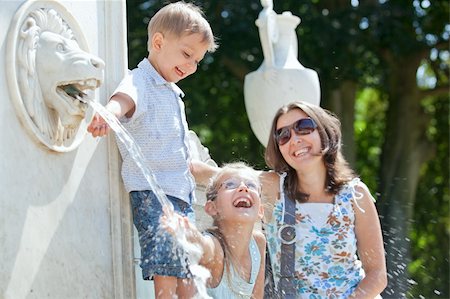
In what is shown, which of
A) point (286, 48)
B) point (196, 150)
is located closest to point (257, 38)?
point (286, 48)

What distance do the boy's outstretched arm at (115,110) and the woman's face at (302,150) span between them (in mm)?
697

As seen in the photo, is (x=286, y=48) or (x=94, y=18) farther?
(x=286, y=48)

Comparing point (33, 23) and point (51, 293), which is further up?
point (33, 23)

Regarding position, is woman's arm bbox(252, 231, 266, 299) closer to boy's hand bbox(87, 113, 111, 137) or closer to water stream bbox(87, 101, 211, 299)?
water stream bbox(87, 101, 211, 299)

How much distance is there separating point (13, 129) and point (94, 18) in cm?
71

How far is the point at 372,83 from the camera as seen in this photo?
12.6 meters

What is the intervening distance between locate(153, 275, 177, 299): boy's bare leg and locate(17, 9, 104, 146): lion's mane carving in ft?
1.81

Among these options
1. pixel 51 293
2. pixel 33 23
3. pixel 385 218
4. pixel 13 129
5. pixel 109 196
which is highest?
pixel 33 23

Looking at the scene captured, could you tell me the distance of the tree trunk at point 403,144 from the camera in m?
11.4

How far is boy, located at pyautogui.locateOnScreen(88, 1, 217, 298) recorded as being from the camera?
3660mm

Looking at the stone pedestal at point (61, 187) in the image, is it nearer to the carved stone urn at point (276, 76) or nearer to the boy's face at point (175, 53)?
the boy's face at point (175, 53)

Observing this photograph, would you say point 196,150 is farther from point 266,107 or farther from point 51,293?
point 266,107

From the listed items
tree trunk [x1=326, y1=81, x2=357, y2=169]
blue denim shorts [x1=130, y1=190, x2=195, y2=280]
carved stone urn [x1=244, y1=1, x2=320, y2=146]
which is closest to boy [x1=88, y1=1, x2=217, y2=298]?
blue denim shorts [x1=130, y1=190, x2=195, y2=280]

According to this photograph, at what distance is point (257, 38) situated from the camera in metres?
10.8
